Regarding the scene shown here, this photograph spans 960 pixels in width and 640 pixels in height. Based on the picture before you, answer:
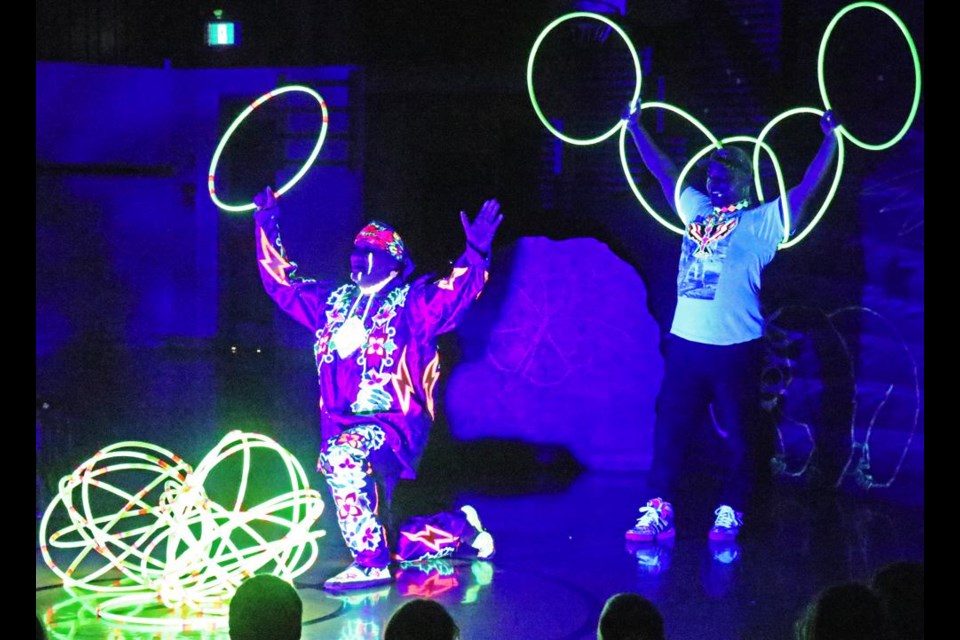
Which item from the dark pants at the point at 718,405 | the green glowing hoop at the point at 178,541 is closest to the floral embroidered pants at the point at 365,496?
the green glowing hoop at the point at 178,541

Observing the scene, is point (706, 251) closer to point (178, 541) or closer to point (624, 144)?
point (624, 144)

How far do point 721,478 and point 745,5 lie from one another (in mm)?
2497

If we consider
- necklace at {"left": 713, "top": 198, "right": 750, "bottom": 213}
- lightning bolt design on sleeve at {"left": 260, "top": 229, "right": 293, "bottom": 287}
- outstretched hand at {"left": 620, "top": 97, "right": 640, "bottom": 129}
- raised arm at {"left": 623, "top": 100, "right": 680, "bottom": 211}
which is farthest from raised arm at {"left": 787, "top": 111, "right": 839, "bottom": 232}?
lightning bolt design on sleeve at {"left": 260, "top": 229, "right": 293, "bottom": 287}

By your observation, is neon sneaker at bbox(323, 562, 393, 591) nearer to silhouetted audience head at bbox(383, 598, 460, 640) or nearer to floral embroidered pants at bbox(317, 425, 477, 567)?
floral embroidered pants at bbox(317, 425, 477, 567)

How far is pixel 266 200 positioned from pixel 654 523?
2.28 metres

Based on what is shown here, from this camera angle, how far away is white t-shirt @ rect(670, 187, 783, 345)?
6.23 m

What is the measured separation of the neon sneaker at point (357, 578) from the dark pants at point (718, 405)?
1599 mm

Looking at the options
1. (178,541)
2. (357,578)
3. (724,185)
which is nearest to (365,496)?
(357,578)

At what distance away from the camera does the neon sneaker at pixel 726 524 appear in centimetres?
618

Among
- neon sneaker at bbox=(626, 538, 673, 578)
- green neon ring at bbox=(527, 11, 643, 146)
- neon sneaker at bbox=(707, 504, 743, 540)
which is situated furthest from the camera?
green neon ring at bbox=(527, 11, 643, 146)

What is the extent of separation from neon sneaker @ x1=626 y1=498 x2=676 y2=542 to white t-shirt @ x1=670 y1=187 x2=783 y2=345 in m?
0.79

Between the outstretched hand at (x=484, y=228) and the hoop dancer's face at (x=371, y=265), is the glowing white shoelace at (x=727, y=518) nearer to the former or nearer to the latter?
the outstretched hand at (x=484, y=228)

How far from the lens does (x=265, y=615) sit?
2.93 meters

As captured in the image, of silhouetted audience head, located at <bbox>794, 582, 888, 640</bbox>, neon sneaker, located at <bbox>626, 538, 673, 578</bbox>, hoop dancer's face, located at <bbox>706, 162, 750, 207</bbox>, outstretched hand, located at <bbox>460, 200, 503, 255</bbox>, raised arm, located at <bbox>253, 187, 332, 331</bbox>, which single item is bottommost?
neon sneaker, located at <bbox>626, 538, 673, 578</bbox>
